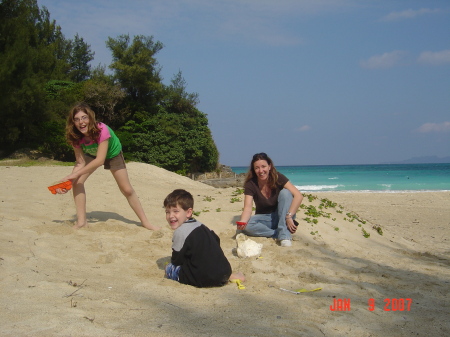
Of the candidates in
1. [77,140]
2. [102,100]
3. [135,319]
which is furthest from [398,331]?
[102,100]

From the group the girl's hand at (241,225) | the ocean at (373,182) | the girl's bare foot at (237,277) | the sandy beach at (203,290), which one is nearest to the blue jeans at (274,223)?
the sandy beach at (203,290)

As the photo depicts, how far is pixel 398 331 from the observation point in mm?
3033

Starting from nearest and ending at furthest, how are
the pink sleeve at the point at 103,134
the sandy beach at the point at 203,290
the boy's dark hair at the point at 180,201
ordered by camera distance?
1. the sandy beach at the point at 203,290
2. the boy's dark hair at the point at 180,201
3. the pink sleeve at the point at 103,134

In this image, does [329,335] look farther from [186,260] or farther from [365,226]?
[365,226]

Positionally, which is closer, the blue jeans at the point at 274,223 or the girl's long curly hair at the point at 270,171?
the blue jeans at the point at 274,223

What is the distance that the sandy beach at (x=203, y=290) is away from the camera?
2848 millimetres

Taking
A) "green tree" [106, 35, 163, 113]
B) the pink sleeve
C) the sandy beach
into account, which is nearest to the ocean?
"green tree" [106, 35, 163, 113]

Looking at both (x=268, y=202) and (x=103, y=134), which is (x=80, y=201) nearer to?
(x=103, y=134)

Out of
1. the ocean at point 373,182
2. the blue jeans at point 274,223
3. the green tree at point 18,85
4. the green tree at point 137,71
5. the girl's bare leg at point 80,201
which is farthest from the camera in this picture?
the ocean at point 373,182

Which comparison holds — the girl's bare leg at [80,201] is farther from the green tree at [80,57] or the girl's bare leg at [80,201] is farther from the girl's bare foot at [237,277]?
the green tree at [80,57]

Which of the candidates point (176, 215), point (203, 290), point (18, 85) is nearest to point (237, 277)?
point (203, 290)

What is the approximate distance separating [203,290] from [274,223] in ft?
8.38

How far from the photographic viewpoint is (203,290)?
3811mm

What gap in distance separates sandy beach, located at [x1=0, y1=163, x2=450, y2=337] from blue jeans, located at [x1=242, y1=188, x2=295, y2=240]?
165 millimetres
